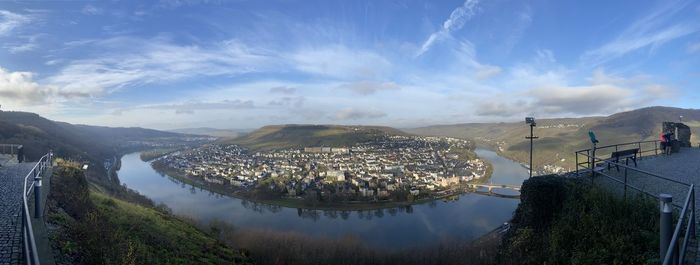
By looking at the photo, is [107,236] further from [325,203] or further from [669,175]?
[325,203]

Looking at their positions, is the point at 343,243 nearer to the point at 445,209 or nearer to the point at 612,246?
the point at 445,209

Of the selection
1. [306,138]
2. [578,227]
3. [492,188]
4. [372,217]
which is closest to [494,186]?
[492,188]

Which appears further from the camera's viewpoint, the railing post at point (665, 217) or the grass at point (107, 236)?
the grass at point (107, 236)

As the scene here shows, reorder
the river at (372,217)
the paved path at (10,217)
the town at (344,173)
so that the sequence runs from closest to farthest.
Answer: the paved path at (10,217) → the river at (372,217) → the town at (344,173)

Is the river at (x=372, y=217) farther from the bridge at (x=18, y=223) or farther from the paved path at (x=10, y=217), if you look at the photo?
the bridge at (x=18, y=223)

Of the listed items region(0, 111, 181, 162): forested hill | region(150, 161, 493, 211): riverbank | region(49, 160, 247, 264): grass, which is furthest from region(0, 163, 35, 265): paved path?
region(150, 161, 493, 211): riverbank

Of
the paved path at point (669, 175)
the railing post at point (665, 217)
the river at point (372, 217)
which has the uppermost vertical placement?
the railing post at point (665, 217)

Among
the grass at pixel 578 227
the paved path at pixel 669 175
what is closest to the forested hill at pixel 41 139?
the grass at pixel 578 227
